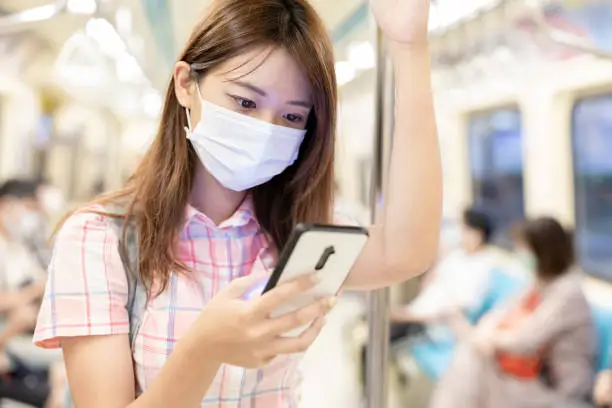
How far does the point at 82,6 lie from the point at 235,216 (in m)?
0.72

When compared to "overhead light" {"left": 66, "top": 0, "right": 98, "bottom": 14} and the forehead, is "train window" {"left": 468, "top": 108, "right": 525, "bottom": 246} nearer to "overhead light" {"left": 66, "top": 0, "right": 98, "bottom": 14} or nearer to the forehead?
"overhead light" {"left": 66, "top": 0, "right": 98, "bottom": 14}

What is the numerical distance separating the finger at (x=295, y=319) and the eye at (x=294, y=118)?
0.26 m

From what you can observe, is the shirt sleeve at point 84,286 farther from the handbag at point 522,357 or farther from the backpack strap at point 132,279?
the handbag at point 522,357

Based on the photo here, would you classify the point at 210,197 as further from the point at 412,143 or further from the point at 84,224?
the point at 412,143

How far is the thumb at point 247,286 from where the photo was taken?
551 millimetres

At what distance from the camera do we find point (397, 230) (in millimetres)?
713

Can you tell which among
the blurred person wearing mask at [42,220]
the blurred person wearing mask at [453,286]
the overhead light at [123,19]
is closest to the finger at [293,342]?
the overhead light at [123,19]

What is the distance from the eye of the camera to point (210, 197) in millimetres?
786

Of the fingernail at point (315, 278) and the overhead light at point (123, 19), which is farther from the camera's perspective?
the overhead light at point (123, 19)

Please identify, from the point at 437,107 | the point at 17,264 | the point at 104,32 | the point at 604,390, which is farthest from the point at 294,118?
the point at 17,264

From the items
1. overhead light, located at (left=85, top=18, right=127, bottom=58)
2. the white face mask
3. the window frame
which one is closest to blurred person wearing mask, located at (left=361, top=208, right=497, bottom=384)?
the window frame

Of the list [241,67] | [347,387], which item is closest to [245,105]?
[241,67]

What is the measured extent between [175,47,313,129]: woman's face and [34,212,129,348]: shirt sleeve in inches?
7.9

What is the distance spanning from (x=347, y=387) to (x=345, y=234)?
0.81m
